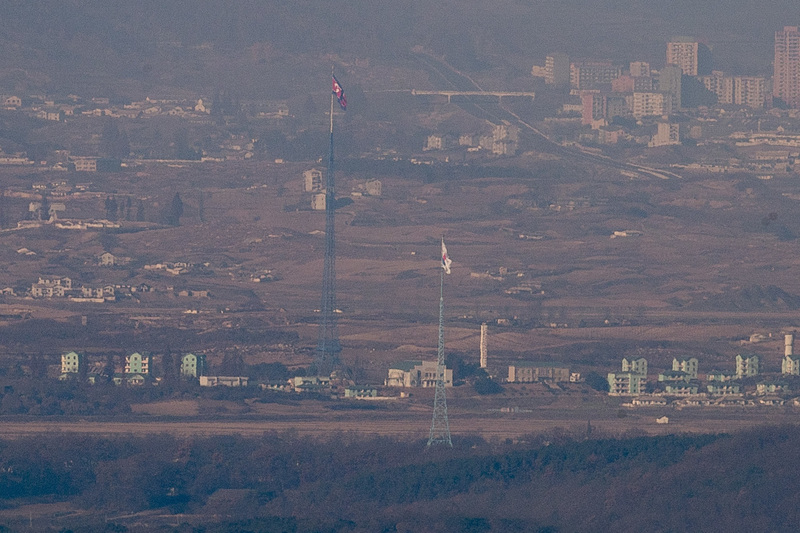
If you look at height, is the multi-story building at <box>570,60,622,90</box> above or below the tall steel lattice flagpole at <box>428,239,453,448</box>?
above

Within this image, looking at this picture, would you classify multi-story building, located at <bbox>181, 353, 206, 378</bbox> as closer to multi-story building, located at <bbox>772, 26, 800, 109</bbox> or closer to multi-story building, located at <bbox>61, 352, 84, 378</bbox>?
multi-story building, located at <bbox>61, 352, 84, 378</bbox>

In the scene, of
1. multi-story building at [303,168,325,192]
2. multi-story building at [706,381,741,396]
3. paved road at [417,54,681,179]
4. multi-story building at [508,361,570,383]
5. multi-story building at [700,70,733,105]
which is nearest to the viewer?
multi-story building at [706,381,741,396]

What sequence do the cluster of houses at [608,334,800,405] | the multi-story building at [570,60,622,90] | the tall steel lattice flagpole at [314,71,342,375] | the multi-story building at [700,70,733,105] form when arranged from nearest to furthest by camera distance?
the cluster of houses at [608,334,800,405] < the tall steel lattice flagpole at [314,71,342,375] < the multi-story building at [700,70,733,105] < the multi-story building at [570,60,622,90]

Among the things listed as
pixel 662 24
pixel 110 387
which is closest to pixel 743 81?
pixel 662 24

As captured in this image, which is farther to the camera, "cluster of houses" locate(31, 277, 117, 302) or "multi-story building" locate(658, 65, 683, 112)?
"multi-story building" locate(658, 65, 683, 112)

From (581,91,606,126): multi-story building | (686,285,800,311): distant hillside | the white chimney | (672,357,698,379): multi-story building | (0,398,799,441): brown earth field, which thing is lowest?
(0,398,799,441): brown earth field

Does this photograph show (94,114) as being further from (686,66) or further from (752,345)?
(752,345)

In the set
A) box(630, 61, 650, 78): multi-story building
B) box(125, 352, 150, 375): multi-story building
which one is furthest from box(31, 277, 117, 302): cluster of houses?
box(630, 61, 650, 78): multi-story building
